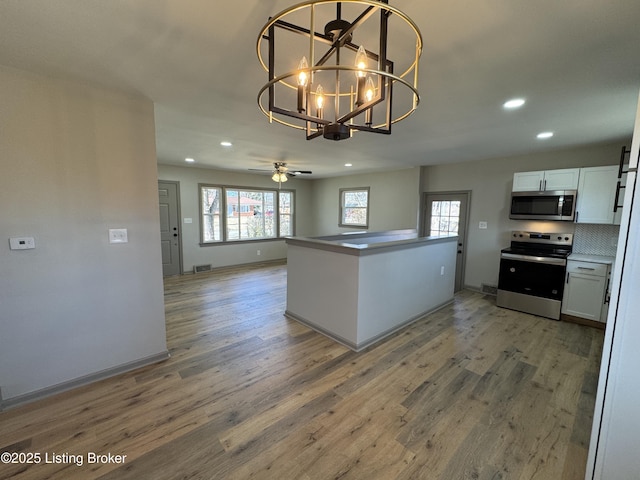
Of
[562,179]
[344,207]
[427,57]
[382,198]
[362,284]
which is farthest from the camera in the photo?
[344,207]

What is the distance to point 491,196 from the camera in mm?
4840

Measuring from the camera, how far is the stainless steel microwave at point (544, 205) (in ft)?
12.5

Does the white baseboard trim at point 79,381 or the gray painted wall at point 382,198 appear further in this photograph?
the gray painted wall at point 382,198

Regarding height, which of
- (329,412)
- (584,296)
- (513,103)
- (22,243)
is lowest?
(329,412)

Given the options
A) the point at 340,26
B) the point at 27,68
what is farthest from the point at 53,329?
the point at 340,26

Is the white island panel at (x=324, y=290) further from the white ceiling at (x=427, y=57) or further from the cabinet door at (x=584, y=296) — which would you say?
the cabinet door at (x=584, y=296)

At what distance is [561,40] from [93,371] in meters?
4.19

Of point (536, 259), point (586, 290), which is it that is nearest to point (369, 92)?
point (536, 259)

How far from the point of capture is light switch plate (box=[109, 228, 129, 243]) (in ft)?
7.82

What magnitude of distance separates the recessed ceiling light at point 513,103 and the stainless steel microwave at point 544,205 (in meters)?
2.23

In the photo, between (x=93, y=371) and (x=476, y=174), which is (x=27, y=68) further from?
(x=476, y=174)

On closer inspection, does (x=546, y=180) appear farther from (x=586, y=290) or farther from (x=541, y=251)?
(x=586, y=290)

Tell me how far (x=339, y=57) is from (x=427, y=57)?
0.87m

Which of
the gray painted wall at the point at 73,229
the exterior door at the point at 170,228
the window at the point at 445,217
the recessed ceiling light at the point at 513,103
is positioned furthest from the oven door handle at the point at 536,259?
the exterior door at the point at 170,228
